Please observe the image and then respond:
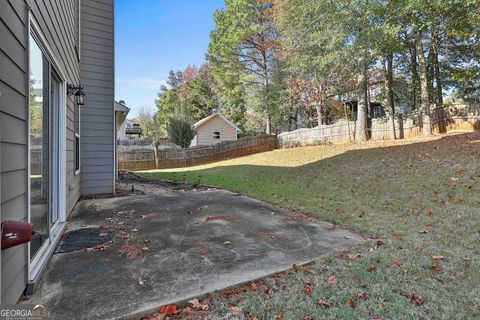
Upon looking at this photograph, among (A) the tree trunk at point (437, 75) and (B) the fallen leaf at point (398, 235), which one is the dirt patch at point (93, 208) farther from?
(A) the tree trunk at point (437, 75)

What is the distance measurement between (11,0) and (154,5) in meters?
10.4

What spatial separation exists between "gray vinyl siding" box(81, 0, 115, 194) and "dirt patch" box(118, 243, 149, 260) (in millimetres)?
3730

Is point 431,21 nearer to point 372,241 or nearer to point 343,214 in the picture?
Answer: point 343,214

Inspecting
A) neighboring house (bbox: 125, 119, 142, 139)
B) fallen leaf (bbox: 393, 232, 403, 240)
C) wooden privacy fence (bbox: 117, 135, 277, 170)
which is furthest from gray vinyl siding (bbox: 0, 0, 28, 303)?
neighboring house (bbox: 125, 119, 142, 139)

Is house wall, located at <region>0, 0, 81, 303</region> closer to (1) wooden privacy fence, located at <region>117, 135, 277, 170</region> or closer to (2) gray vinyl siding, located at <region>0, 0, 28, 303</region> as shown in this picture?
(2) gray vinyl siding, located at <region>0, 0, 28, 303</region>

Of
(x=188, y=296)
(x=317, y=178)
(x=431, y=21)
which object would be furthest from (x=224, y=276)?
(x=431, y=21)

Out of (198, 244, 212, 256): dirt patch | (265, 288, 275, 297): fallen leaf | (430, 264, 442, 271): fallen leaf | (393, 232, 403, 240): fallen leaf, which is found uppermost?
(198, 244, 212, 256): dirt patch

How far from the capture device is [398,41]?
37.9ft

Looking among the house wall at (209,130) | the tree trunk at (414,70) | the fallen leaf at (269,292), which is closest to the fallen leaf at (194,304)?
the fallen leaf at (269,292)

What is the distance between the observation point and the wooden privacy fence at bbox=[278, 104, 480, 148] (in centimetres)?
1116

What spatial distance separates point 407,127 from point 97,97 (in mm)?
12666

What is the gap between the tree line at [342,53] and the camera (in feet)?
35.6

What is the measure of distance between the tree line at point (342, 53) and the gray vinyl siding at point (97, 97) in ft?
28.8

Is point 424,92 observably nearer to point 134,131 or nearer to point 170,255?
point 170,255
